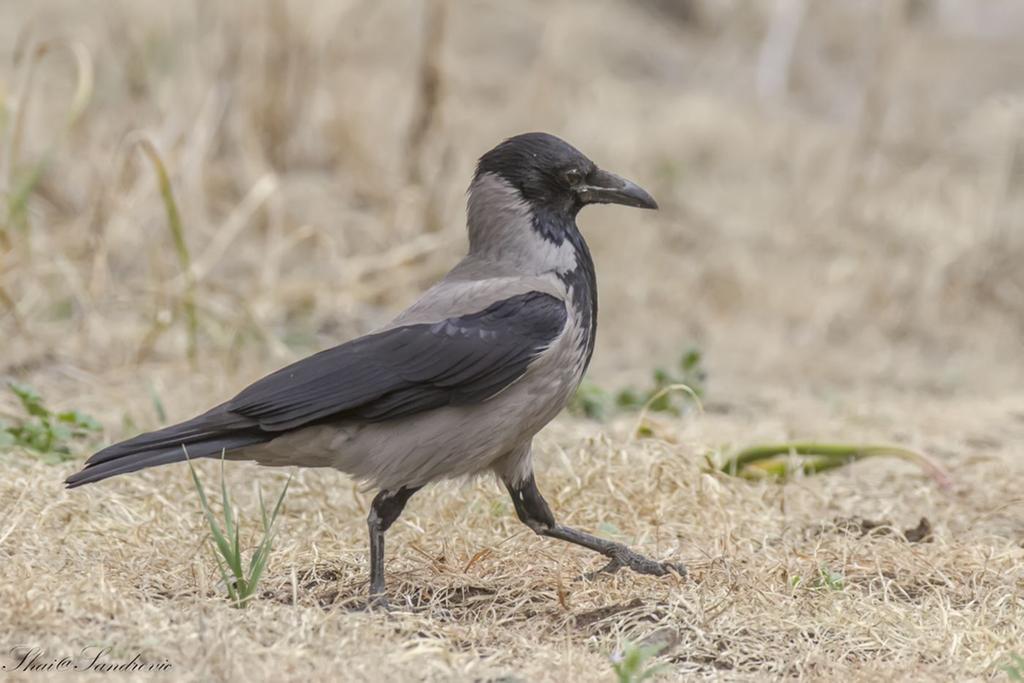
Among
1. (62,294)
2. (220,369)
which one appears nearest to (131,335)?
(62,294)

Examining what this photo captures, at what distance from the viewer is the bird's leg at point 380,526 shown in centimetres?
355

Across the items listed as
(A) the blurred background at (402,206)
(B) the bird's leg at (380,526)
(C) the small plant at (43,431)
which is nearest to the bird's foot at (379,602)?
(B) the bird's leg at (380,526)

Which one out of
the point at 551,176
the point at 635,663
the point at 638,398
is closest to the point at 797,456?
the point at 638,398

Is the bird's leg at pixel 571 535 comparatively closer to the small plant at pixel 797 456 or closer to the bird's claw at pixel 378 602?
the bird's claw at pixel 378 602

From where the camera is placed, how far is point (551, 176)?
13.4 feet

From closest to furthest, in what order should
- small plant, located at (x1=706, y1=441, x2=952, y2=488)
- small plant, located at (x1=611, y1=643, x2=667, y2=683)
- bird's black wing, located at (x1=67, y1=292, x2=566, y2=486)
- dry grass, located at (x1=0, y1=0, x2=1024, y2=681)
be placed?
1. small plant, located at (x1=611, y1=643, x2=667, y2=683)
2. dry grass, located at (x1=0, y1=0, x2=1024, y2=681)
3. bird's black wing, located at (x1=67, y1=292, x2=566, y2=486)
4. small plant, located at (x1=706, y1=441, x2=952, y2=488)

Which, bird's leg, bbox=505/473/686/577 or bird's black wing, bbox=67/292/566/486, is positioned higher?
bird's black wing, bbox=67/292/566/486

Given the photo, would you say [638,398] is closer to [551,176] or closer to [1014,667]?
[551,176]

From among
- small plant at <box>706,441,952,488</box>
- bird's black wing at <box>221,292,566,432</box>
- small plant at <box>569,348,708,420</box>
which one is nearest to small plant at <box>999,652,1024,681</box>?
bird's black wing at <box>221,292,566,432</box>

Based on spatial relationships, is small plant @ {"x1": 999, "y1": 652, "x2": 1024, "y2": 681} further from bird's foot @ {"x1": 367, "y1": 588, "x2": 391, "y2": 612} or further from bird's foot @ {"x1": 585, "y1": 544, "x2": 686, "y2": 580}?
bird's foot @ {"x1": 367, "y1": 588, "x2": 391, "y2": 612}

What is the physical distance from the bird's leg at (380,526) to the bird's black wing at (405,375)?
220 millimetres

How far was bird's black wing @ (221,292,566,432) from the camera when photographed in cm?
359

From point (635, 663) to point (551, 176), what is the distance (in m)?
1.69

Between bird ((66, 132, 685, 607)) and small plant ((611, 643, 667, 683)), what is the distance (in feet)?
2.07
